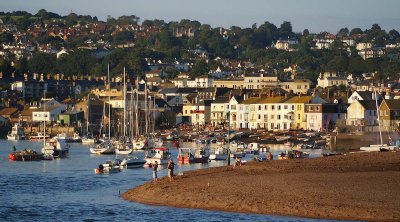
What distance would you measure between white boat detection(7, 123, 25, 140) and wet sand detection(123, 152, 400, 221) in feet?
239

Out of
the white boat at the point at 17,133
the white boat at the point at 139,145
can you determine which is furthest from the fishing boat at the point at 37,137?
the white boat at the point at 139,145

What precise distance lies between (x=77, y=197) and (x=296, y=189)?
9.29 meters

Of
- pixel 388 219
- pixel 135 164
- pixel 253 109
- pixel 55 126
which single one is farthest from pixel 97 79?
pixel 388 219

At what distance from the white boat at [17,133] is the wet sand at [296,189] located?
239 feet

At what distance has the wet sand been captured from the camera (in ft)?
126

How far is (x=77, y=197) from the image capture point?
46.3 meters

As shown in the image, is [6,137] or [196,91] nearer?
[6,137]

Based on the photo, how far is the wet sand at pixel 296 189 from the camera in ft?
126

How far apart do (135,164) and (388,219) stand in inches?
1128

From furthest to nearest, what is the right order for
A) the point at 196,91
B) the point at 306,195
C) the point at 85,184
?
1. the point at 196,91
2. the point at 85,184
3. the point at 306,195

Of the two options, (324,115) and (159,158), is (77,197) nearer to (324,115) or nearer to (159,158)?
(159,158)

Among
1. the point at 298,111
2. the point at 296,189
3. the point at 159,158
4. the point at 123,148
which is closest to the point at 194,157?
the point at 159,158

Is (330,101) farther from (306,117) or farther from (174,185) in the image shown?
(174,185)

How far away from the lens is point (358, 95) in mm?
115062
